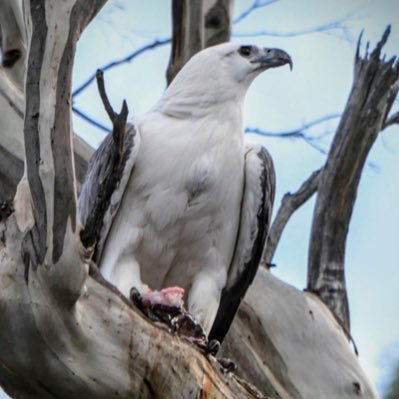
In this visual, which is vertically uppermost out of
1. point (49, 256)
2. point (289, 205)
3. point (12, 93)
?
point (12, 93)

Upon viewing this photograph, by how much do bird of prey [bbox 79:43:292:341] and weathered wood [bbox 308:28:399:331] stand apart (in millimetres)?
1125

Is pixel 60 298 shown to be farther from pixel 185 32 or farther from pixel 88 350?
pixel 185 32

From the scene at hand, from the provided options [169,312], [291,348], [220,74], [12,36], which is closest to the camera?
[169,312]

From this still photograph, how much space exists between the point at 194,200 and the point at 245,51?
1050mm

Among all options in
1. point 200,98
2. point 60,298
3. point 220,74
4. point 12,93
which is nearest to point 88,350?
point 60,298

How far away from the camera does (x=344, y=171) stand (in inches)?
329

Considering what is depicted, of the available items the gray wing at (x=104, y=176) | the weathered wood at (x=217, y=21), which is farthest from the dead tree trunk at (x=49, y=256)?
the weathered wood at (x=217, y=21)

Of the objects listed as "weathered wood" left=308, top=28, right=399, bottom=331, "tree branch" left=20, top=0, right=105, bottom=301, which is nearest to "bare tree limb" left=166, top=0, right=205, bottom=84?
"weathered wood" left=308, top=28, right=399, bottom=331

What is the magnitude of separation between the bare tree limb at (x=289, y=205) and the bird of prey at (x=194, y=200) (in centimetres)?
212

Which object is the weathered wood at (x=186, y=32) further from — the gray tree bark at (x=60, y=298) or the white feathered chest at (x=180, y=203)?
the gray tree bark at (x=60, y=298)

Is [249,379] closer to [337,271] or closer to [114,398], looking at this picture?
[337,271]

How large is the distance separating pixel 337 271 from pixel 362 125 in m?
0.99

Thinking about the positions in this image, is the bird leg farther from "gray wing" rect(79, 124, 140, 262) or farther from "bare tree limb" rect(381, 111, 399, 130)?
"bare tree limb" rect(381, 111, 399, 130)

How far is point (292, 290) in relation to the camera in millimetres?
7816
